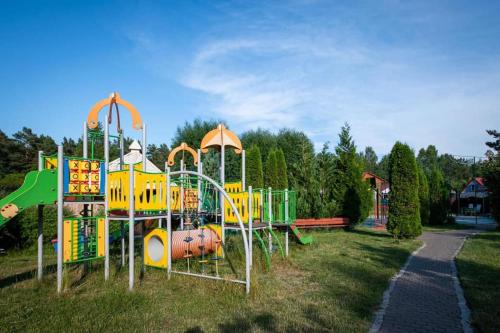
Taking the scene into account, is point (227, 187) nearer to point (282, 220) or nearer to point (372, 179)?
point (282, 220)

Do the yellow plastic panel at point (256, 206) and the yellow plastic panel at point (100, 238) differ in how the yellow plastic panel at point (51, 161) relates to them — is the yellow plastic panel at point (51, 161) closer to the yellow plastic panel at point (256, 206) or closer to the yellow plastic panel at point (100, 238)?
the yellow plastic panel at point (100, 238)

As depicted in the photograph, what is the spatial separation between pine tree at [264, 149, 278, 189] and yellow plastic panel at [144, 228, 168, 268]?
1119 centimetres

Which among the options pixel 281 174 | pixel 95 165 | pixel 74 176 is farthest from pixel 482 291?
pixel 281 174

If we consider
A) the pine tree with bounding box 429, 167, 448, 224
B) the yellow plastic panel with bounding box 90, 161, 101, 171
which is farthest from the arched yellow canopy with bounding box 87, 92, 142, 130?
the pine tree with bounding box 429, 167, 448, 224

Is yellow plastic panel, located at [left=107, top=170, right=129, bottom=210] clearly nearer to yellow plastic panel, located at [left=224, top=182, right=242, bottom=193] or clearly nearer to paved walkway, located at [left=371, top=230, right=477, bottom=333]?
yellow plastic panel, located at [left=224, top=182, right=242, bottom=193]

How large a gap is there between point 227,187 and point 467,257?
21.8 ft

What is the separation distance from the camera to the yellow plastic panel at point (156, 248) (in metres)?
7.36

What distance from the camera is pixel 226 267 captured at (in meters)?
8.34

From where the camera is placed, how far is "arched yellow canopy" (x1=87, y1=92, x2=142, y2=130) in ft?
26.5

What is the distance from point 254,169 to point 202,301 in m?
12.6

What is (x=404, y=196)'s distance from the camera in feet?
44.7

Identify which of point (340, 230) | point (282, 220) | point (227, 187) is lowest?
point (340, 230)

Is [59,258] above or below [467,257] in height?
above

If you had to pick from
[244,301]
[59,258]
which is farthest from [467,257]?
[59,258]
